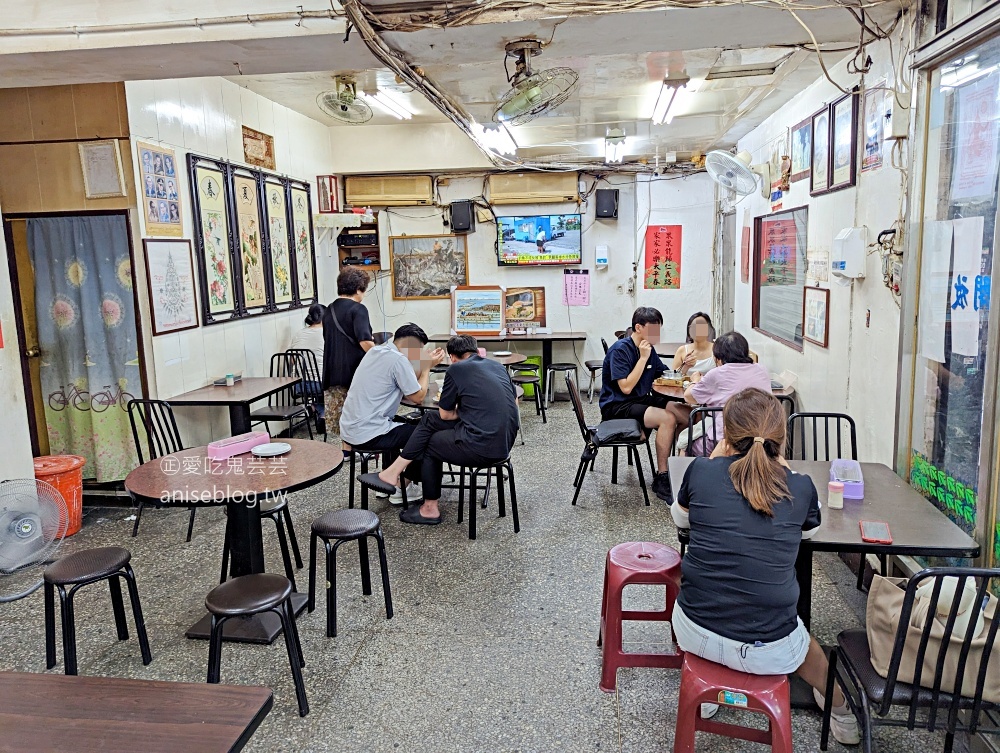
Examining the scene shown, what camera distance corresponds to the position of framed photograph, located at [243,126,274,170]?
6195mm

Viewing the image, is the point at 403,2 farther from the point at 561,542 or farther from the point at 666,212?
the point at 666,212

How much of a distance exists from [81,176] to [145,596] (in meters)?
2.95

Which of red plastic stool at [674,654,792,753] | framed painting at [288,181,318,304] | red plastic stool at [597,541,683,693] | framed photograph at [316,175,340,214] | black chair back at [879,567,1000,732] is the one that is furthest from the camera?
framed photograph at [316,175,340,214]

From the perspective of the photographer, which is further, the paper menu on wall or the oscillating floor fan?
the paper menu on wall

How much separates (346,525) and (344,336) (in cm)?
244

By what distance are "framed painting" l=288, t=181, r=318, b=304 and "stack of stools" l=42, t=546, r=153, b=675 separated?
467 centimetres

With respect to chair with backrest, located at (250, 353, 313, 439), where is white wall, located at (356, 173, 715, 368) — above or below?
above

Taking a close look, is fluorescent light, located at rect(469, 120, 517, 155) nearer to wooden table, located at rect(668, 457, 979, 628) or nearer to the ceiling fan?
the ceiling fan

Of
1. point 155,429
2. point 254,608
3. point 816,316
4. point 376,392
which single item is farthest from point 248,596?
point 816,316

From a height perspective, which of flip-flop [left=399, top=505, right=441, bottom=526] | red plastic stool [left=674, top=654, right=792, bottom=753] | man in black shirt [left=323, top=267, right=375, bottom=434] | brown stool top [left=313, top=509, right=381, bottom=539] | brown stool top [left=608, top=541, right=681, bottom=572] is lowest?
flip-flop [left=399, top=505, right=441, bottom=526]

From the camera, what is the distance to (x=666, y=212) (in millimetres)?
8328

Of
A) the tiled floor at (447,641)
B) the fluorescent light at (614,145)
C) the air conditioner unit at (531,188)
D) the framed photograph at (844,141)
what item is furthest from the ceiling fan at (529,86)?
the air conditioner unit at (531,188)

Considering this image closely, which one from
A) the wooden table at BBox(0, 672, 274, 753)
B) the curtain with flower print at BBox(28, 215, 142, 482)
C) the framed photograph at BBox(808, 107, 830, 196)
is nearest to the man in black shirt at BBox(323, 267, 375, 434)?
the curtain with flower print at BBox(28, 215, 142, 482)

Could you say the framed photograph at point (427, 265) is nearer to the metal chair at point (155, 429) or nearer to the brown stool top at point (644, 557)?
the metal chair at point (155, 429)
